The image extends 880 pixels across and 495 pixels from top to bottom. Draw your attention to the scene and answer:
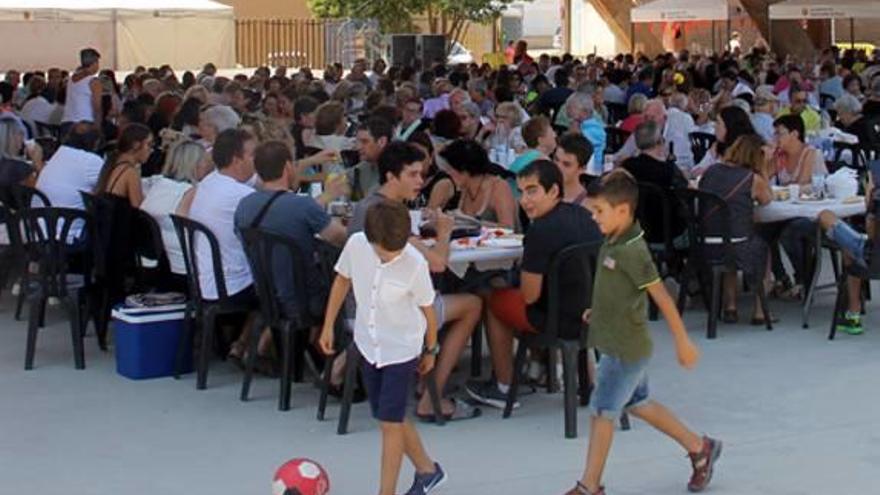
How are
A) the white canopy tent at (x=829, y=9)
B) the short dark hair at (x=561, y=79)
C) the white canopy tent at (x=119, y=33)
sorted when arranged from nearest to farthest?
the short dark hair at (x=561, y=79)
the white canopy tent at (x=829, y=9)
the white canopy tent at (x=119, y=33)

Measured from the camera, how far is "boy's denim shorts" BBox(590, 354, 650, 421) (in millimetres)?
5555

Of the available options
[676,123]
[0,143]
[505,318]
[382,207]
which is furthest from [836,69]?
[382,207]

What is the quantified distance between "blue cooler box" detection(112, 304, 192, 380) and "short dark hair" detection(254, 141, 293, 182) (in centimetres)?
95

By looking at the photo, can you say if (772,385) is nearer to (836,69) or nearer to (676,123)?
(676,123)

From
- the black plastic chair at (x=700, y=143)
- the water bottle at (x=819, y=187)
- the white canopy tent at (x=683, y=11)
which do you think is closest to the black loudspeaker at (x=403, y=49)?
the white canopy tent at (x=683, y=11)

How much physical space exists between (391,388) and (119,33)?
3215cm

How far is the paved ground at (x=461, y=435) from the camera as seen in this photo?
6.12m

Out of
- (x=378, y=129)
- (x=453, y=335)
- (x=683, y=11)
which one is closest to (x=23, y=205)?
(x=378, y=129)

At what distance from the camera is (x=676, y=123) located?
13070mm

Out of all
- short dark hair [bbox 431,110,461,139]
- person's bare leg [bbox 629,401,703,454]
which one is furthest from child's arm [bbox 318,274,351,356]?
short dark hair [bbox 431,110,461,139]

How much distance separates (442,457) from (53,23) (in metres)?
31.8

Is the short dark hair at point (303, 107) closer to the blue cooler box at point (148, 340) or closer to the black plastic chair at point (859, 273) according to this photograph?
the blue cooler box at point (148, 340)

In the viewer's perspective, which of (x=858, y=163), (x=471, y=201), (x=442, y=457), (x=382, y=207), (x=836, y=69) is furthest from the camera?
(x=836, y=69)

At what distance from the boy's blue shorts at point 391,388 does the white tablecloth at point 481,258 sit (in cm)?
153
